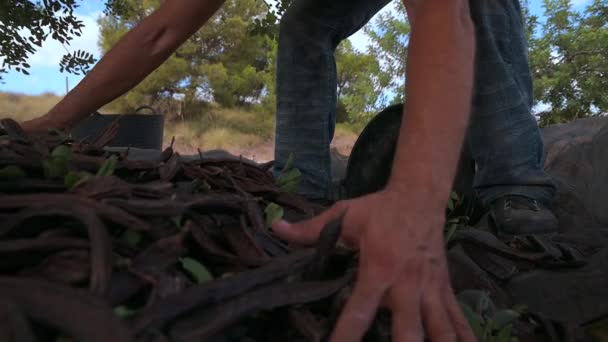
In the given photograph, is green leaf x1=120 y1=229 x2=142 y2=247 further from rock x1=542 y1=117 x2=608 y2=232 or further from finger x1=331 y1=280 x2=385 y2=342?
rock x1=542 y1=117 x2=608 y2=232

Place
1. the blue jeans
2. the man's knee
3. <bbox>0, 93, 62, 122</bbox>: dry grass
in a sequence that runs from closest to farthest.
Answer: the blue jeans < the man's knee < <bbox>0, 93, 62, 122</bbox>: dry grass

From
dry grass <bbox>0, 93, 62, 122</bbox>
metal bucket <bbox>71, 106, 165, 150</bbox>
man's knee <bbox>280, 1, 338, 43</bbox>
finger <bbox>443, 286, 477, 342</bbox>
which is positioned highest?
dry grass <bbox>0, 93, 62, 122</bbox>

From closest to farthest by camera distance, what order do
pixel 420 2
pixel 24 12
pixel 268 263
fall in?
pixel 268 263, pixel 420 2, pixel 24 12

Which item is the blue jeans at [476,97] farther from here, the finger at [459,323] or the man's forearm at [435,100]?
the finger at [459,323]

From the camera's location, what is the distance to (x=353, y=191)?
1.24 m

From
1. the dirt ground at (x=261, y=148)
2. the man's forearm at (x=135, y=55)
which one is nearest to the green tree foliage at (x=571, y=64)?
the dirt ground at (x=261, y=148)

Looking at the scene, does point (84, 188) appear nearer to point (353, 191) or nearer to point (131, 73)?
point (131, 73)

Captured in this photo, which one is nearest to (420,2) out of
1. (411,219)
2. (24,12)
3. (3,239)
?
(411,219)

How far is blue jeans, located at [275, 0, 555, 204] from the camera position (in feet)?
4.06

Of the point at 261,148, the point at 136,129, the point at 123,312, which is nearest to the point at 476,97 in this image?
the point at 123,312

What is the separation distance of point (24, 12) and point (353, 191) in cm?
155

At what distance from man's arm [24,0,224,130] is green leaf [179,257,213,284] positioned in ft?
2.32

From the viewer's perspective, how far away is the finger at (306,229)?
0.48 meters

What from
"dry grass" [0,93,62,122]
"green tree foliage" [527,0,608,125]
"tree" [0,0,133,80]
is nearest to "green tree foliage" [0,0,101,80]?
"tree" [0,0,133,80]
